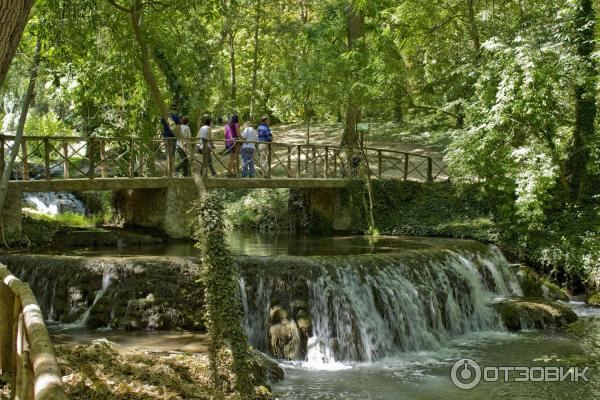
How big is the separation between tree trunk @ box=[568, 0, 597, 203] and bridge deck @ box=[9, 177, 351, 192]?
20.5 ft

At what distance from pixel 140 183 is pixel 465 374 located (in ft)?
28.0

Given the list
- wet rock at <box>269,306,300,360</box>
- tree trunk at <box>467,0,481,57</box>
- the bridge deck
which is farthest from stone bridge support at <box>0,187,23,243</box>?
tree trunk at <box>467,0,481,57</box>

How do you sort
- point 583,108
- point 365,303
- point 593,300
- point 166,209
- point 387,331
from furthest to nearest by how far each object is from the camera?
point 583,108, point 166,209, point 593,300, point 365,303, point 387,331

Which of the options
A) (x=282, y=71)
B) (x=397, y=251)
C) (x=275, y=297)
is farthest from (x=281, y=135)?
(x=275, y=297)

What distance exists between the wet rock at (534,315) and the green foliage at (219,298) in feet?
20.6

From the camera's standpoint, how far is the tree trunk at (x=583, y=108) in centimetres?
1485

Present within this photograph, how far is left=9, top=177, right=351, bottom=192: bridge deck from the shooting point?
13.0 meters

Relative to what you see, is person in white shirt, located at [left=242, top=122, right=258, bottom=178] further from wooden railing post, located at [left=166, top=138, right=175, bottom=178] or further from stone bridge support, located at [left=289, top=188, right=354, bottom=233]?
stone bridge support, located at [left=289, top=188, right=354, bottom=233]

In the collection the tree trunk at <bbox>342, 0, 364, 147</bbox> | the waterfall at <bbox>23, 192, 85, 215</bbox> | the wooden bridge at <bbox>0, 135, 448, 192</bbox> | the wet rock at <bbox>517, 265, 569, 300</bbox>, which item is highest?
the tree trunk at <bbox>342, 0, 364, 147</bbox>

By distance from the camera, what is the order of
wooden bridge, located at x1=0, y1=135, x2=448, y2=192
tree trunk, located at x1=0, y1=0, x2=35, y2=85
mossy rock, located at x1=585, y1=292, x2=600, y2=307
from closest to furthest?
1. tree trunk, located at x1=0, y1=0, x2=35, y2=85
2. mossy rock, located at x1=585, y1=292, x2=600, y2=307
3. wooden bridge, located at x1=0, y1=135, x2=448, y2=192

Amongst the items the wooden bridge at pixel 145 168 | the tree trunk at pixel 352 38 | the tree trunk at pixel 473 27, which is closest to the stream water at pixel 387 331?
the wooden bridge at pixel 145 168

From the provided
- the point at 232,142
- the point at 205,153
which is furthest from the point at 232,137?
the point at 205,153

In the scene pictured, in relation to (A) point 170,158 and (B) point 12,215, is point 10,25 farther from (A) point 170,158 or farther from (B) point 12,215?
(A) point 170,158

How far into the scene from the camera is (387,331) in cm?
1050
